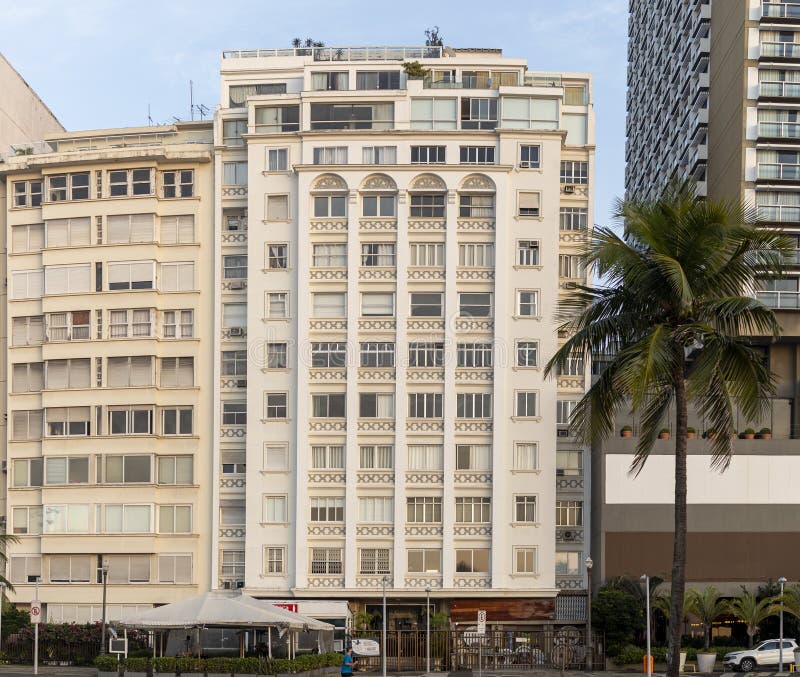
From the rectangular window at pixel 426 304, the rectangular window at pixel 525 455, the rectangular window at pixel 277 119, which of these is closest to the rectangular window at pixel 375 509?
the rectangular window at pixel 525 455

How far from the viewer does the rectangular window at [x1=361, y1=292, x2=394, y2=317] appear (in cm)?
8025

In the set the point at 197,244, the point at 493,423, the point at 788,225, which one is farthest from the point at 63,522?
the point at 788,225

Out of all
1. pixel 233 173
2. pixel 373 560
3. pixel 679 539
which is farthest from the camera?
pixel 233 173

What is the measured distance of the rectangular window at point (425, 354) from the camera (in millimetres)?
79750

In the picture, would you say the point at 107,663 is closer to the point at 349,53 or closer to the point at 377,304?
the point at 377,304

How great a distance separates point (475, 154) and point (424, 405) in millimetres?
14893

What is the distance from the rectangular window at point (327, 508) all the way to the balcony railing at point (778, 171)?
32583 mm

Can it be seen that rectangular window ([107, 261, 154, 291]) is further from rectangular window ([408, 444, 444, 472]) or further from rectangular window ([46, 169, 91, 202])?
rectangular window ([408, 444, 444, 472])

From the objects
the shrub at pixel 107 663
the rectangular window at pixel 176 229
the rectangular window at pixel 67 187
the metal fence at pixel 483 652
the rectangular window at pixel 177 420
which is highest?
the rectangular window at pixel 67 187

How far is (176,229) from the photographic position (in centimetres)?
8281

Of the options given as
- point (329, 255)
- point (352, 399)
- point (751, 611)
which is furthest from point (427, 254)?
point (751, 611)

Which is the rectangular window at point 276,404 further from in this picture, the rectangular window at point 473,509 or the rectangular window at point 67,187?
the rectangular window at point 67,187

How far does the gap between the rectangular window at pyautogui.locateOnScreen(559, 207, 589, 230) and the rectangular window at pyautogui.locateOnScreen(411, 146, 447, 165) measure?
783cm

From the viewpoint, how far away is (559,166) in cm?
8106
